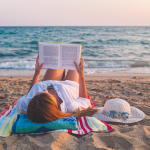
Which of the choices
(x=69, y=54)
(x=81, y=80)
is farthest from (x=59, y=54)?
(x=81, y=80)

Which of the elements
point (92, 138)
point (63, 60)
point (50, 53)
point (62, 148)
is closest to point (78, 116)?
point (92, 138)

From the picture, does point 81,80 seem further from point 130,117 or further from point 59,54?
point 130,117

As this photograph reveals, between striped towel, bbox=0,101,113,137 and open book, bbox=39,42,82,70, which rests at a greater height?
open book, bbox=39,42,82,70

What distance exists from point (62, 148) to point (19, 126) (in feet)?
2.22

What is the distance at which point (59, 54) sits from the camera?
2641 mm

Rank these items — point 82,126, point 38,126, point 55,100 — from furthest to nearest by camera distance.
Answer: point 82,126 → point 55,100 → point 38,126

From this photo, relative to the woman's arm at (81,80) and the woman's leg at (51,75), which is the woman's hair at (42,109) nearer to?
the woman's arm at (81,80)

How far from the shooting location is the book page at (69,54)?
257 centimetres

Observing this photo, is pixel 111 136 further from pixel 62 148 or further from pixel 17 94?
pixel 17 94

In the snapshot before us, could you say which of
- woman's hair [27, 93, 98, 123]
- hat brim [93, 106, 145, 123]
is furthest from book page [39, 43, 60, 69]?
hat brim [93, 106, 145, 123]

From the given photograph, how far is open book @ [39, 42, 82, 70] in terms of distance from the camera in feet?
8.50

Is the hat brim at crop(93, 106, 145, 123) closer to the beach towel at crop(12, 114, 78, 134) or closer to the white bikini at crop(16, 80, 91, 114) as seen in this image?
the white bikini at crop(16, 80, 91, 114)

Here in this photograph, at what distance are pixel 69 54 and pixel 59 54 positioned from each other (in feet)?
0.53

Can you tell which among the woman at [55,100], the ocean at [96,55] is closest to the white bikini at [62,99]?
the woman at [55,100]
